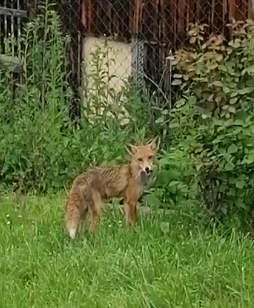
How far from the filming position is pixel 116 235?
24.5 ft

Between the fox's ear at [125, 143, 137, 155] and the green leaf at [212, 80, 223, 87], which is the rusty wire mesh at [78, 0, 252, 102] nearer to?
the fox's ear at [125, 143, 137, 155]

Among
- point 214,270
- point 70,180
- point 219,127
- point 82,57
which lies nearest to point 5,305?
point 214,270

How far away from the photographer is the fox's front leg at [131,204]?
7.83m

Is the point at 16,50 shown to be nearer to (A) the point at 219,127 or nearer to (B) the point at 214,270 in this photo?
(A) the point at 219,127

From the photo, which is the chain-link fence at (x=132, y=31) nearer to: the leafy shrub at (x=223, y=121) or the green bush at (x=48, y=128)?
the green bush at (x=48, y=128)

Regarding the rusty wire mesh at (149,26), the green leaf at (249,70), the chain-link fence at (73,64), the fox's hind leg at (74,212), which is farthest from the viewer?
the rusty wire mesh at (149,26)

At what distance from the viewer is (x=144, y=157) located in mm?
8273

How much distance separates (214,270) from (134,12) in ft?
16.9

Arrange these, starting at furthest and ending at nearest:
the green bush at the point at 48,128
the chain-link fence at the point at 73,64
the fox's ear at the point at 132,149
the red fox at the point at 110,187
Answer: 1. the chain-link fence at the point at 73,64
2. the green bush at the point at 48,128
3. the fox's ear at the point at 132,149
4. the red fox at the point at 110,187

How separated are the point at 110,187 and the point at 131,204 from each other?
22cm

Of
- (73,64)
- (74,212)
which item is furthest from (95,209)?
(73,64)

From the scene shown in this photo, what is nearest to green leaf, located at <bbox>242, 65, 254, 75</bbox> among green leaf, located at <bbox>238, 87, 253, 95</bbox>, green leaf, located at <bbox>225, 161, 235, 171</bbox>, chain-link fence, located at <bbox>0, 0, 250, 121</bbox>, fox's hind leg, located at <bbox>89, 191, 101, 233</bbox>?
green leaf, located at <bbox>238, 87, 253, 95</bbox>

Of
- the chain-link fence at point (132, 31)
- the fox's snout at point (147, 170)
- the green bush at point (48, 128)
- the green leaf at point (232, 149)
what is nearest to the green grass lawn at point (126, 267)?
the fox's snout at point (147, 170)

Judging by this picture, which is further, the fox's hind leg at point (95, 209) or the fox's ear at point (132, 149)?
the fox's ear at point (132, 149)
